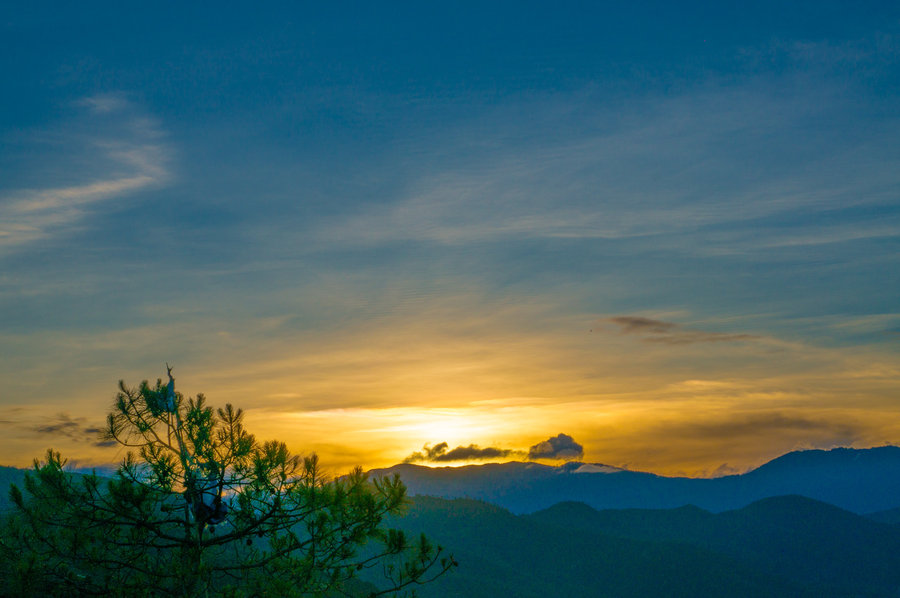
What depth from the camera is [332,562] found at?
1557 centimetres

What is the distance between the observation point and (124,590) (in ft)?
48.5

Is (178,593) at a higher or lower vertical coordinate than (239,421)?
lower

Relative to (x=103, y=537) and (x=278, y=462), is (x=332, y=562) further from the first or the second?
(x=103, y=537)

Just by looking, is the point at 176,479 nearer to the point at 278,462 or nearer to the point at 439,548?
the point at 278,462

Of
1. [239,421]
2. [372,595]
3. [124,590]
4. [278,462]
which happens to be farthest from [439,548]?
[124,590]

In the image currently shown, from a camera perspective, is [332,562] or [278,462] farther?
[332,562]

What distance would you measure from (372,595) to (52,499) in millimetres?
6541

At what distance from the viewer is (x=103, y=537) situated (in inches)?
587

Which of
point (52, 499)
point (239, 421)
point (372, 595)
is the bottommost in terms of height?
point (372, 595)

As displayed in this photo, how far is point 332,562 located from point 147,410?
4.86 metres

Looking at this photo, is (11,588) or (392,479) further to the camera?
(392,479)

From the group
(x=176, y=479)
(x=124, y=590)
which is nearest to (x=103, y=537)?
(x=124, y=590)

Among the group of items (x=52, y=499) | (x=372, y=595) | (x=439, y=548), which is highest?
(x=52, y=499)

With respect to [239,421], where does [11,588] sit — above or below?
below
